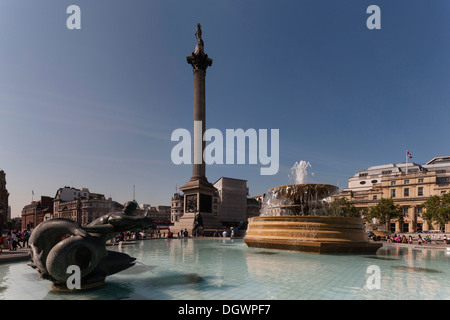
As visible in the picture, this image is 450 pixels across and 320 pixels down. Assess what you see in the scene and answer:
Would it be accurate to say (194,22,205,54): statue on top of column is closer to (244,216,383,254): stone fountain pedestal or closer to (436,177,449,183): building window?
(244,216,383,254): stone fountain pedestal

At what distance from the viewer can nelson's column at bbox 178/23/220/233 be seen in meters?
31.9

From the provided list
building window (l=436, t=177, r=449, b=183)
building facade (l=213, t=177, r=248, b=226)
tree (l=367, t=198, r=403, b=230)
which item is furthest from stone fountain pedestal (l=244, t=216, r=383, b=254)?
building facade (l=213, t=177, r=248, b=226)

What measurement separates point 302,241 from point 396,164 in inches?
3363

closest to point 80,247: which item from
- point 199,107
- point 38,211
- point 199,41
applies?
point 199,107

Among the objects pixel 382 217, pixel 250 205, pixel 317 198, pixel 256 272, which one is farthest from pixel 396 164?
pixel 256 272

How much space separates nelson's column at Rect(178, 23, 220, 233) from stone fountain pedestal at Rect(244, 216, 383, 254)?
16.7 meters

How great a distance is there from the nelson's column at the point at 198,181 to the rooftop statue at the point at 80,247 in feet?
76.9

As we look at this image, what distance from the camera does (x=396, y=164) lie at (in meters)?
84.7

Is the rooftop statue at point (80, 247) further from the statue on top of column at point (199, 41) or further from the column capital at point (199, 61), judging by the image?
the statue on top of column at point (199, 41)

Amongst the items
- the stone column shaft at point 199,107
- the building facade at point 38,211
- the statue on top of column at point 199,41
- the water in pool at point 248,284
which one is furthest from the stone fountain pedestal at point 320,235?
the building facade at point 38,211

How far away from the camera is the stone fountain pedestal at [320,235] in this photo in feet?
41.6

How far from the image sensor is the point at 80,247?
19.3 feet
